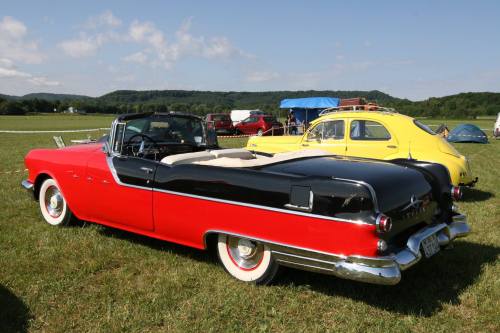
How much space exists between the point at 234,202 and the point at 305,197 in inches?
26.1

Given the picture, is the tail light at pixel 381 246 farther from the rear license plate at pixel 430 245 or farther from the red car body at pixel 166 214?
the rear license plate at pixel 430 245

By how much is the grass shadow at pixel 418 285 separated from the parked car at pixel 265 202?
0.37m

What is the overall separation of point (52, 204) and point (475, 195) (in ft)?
23.5

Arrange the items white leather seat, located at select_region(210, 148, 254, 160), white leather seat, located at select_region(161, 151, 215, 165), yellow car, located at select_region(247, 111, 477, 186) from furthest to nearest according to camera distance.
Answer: yellow car, located at select_region(247, 111, 477, 186)
white leather seat, located at select_region(210, 148, 254, 160)
white leather seat, located at select_region(161, 151, 215, 165)

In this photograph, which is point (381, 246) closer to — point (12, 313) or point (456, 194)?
point (456, 194)

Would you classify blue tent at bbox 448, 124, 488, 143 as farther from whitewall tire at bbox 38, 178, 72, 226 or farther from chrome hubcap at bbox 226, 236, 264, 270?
chrome hubcap at bbox 226, 236, 264, 270

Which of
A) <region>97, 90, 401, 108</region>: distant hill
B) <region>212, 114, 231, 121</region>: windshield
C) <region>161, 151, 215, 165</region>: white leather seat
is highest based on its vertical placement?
<region>161, 151, 215, 165</region>: white leather seat

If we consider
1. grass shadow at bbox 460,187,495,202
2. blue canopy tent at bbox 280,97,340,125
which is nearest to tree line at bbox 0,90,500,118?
blue canopy tent at bbox 280,97,340,125

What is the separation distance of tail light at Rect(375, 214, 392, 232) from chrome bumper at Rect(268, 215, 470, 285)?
0.68 feet

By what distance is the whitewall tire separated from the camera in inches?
223

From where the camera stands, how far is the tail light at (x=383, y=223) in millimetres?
3172

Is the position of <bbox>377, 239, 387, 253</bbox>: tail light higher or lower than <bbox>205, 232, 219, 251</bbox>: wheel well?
higher

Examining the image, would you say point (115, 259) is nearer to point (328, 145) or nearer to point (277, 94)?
point (328, 145)

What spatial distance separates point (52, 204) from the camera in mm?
5812
